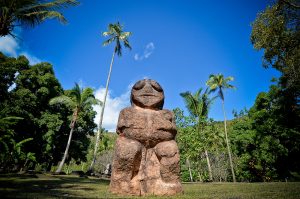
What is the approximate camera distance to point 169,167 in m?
8.45

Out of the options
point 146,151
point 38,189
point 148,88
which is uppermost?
point 148,88

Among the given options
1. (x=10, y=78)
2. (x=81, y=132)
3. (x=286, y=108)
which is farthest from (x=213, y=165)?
(x=10, y=78)

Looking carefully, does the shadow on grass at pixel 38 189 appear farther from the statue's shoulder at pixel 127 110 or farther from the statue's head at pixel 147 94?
the statue's head at pixel 147 94

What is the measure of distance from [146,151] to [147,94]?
2112 mm

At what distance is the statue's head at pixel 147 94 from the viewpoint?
9.34 m

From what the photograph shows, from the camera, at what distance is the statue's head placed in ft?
30.6

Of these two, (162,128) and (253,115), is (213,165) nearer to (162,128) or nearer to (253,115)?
(253,115)

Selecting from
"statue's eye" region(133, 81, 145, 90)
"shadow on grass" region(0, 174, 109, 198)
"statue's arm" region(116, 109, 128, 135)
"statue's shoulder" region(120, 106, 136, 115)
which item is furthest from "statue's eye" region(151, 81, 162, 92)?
"shadow on grass" region(0, 174, 109, 198)

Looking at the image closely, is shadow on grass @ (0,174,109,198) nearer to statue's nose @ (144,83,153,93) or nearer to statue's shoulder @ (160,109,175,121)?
statue's shoulder @ (160,109,175,121)

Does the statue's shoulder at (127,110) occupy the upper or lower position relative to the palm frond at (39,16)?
lower

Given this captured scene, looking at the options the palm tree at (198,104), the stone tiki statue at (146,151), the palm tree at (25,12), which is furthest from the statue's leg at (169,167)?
the palm tree at (198,104)

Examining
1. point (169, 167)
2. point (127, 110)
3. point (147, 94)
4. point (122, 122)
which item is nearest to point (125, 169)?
point (169, 167)

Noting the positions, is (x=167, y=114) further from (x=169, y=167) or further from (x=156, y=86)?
(x=169, y=167)

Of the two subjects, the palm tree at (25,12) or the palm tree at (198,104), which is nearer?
the palm tree at (25,12)
